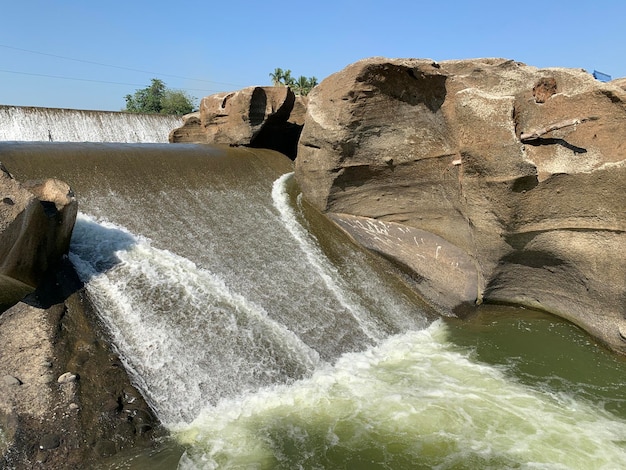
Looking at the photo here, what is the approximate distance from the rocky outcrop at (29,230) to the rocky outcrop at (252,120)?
738cm

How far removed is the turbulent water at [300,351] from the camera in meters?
3.76

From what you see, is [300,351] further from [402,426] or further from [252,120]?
[252,120]

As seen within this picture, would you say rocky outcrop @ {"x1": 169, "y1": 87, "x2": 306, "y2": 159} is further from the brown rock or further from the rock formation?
the rock formation

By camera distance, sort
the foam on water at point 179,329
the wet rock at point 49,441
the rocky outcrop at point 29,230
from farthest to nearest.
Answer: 1. the foam on water at point 179,329
2. the rocky outcrop at point 29,230
3. the wet rock at point 49,441

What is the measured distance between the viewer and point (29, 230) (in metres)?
4.26

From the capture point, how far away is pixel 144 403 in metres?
3.92

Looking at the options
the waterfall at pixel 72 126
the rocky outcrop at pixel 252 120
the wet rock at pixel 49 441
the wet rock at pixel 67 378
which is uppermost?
the rocky outcrop at pixel 252 120

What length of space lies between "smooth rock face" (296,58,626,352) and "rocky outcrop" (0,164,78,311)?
14.2 feet

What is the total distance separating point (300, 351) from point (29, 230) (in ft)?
9.59

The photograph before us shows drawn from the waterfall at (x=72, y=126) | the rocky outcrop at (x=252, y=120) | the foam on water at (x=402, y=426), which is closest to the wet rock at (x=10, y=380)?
the foam on water at (x=402, y=426)

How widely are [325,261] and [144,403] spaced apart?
11.4 feet

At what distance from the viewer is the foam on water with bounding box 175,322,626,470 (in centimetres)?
360

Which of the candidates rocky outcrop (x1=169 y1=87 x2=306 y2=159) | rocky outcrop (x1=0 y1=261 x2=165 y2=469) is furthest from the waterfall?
rocky outcrop (x1=0 y1=261 x2=165 y2=469)

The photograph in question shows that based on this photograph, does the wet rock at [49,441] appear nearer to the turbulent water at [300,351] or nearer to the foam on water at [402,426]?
the turbulent water at [300,351]
